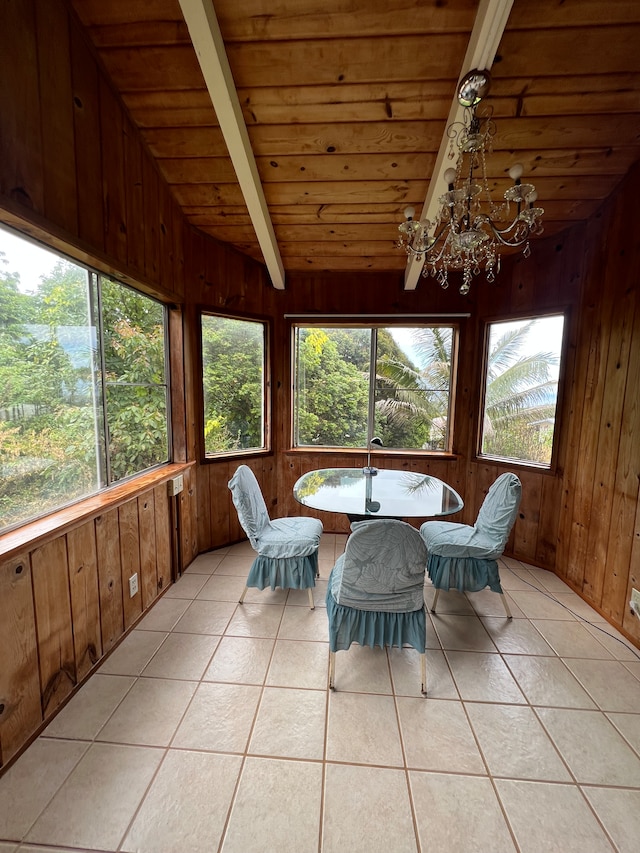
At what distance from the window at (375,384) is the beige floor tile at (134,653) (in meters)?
2.09

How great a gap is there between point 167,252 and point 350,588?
8.16 ft

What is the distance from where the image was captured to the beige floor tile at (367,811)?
1.11 metres

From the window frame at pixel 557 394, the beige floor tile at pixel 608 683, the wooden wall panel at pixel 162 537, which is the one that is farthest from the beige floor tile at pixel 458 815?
the window frame at pixel 557 394

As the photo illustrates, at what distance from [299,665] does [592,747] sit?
4.24 ft

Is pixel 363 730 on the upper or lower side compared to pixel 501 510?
lower

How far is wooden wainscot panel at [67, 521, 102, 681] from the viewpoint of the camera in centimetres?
165

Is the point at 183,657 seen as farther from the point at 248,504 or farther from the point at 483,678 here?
the point at 483,678

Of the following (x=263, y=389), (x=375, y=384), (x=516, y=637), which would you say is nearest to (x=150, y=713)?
(x=516, y=637)

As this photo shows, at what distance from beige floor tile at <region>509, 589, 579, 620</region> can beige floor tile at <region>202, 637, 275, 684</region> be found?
5.59 feet

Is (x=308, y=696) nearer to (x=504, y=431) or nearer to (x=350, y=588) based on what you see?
(x=350, y=588)

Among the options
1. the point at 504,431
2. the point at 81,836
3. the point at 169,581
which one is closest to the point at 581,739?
the point at 81,836

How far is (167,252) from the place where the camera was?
8.10ft

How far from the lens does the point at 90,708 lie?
158 cm

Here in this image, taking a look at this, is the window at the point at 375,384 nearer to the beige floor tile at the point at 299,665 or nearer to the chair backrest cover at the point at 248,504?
the chair backrest cover at the point at 248,504
